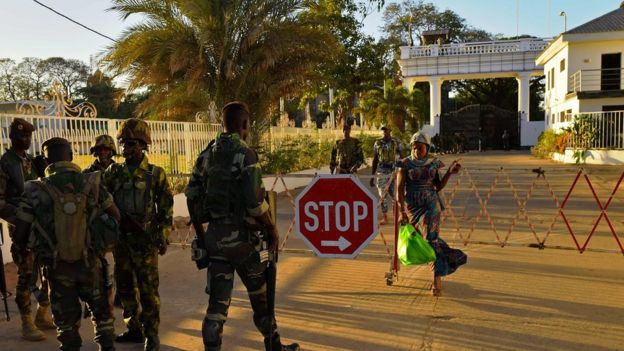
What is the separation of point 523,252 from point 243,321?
12.9 feet

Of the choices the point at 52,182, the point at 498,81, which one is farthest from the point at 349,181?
the point at 498,81

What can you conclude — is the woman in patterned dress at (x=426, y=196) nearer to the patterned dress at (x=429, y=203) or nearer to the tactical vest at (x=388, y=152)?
the patterned dress at (x=429, y=203)

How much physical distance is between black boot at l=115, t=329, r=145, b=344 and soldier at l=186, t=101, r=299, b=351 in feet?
3.71

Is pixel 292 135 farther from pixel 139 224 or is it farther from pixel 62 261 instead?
pixel 62 261

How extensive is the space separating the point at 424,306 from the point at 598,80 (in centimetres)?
2501

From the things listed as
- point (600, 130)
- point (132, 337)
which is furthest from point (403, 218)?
point (600, 130)

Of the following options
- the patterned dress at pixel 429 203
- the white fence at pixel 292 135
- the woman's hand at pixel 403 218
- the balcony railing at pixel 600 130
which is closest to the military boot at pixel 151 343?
the woman's hand at pixel 403 218

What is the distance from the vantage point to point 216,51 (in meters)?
11.9

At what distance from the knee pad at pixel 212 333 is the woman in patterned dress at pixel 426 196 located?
2.31 meters

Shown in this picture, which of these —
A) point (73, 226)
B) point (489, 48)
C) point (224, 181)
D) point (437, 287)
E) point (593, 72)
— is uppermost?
point (489, 48)

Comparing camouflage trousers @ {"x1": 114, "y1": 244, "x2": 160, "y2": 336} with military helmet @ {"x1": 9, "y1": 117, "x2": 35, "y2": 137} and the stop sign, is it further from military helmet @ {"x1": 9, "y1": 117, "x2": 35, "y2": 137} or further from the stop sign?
the stop sign

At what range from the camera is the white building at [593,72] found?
919 inches

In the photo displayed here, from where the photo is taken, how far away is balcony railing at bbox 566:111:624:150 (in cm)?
2103

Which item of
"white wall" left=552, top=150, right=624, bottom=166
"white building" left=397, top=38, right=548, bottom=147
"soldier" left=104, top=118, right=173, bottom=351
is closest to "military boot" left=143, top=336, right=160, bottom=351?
"soldier" left=104, top=118, right=173, bottom=351
